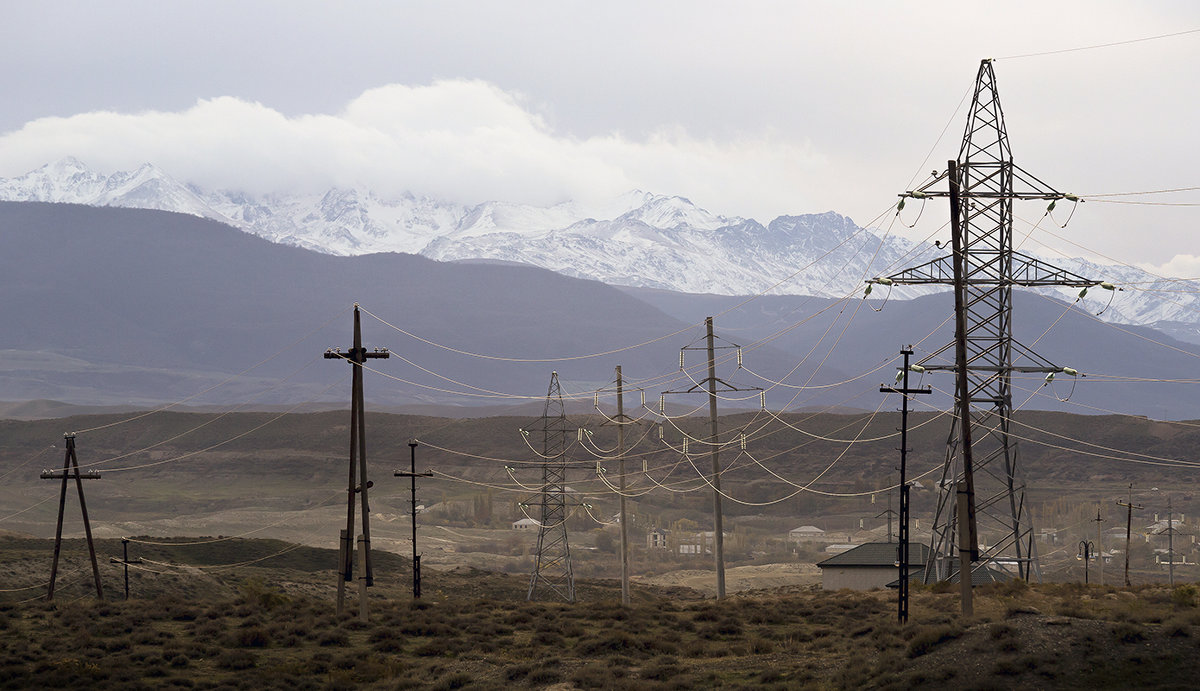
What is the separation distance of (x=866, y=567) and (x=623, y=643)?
1237 inches

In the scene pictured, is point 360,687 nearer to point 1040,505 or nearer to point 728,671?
point 728,671

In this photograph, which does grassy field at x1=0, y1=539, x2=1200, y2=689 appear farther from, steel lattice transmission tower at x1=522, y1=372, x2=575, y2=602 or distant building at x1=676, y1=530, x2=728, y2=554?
distant building at x1=676, y1=530, x2=728, y2=554

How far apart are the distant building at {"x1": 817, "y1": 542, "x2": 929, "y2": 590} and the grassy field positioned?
12.4 m

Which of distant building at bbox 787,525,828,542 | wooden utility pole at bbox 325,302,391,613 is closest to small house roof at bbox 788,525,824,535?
distant building at bbox 787,525,828,542

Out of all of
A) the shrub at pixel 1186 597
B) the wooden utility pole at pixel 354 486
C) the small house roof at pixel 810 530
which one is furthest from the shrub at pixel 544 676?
the small house roof at pixel 810 530

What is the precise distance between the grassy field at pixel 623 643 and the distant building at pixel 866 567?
40.6 feet

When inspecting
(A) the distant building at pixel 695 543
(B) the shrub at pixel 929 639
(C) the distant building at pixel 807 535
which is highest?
(B) the shrub at pixel 929 639

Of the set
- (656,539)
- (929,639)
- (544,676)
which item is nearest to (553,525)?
(656,539)

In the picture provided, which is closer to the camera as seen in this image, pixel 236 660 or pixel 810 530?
pixel 236 660

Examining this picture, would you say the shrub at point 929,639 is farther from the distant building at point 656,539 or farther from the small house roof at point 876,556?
the distant building at point 656,539

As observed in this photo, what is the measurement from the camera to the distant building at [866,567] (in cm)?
6444

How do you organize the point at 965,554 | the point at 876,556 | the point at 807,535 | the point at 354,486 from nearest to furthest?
the point at 965,554 → the point at 354,486 → the point at 876,556 → the point at 807,535

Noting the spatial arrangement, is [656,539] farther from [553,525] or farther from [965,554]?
[965,554]

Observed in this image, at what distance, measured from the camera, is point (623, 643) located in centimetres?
3675
